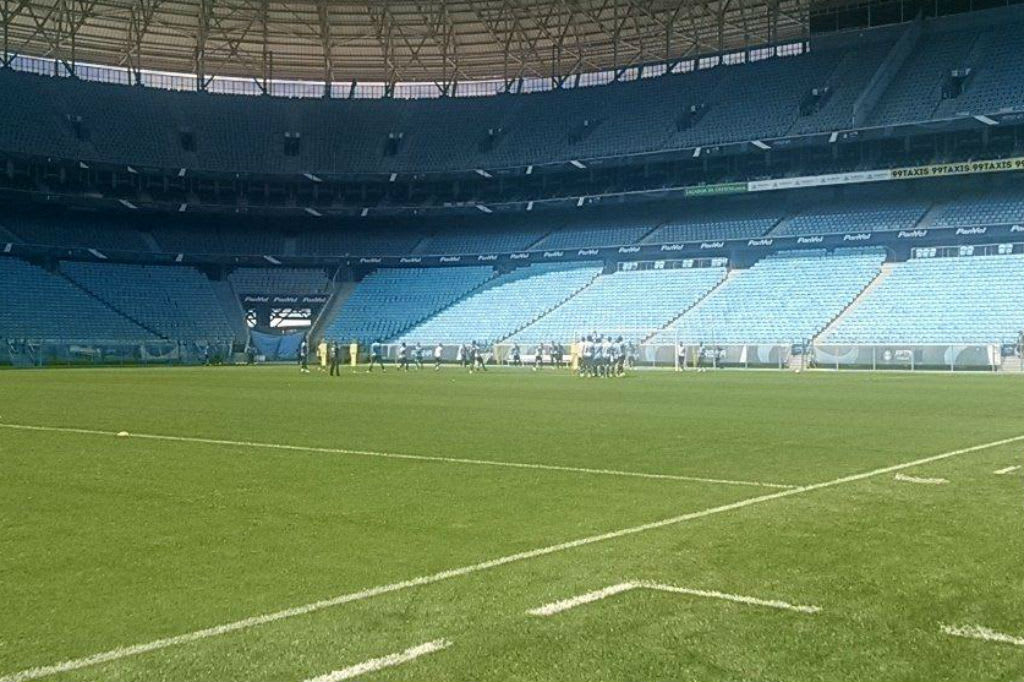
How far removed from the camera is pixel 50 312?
61.5 metres

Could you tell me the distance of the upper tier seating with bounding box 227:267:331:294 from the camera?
7481cm

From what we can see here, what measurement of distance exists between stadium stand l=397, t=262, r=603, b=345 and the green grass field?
4739 cm

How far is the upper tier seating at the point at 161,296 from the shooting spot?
6662 cm

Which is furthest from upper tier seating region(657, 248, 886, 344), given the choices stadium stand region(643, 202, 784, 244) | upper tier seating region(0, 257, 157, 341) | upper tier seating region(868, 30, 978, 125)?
upper tier seating region(0, 257, 157, 341)

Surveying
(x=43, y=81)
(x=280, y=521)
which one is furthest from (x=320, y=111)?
(x=280, y=521)

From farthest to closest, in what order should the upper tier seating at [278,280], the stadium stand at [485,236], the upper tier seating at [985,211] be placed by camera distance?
the upper tier seating at [278,280] < the stadium stand at [485,236] < the upper tier seating at [985,211]

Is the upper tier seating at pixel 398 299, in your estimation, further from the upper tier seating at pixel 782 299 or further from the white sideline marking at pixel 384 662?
the white sideline marking at pixel 384 662

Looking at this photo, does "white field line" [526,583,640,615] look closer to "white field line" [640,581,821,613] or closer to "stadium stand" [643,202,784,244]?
"white field line" [640,581,821,613]

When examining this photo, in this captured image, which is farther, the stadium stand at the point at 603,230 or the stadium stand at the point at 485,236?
the stadium stand at the point at 485,236

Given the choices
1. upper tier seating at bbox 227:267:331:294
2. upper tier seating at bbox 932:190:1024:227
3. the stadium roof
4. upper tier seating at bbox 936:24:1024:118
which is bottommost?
upper tier seating at bbox 227:267:331:294

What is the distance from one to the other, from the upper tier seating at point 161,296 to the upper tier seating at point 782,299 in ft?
102

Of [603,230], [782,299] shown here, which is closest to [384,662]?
[782,299]

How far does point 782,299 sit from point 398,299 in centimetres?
2781

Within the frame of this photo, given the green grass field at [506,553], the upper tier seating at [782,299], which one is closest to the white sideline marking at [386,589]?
the green grass field at [506,553]
